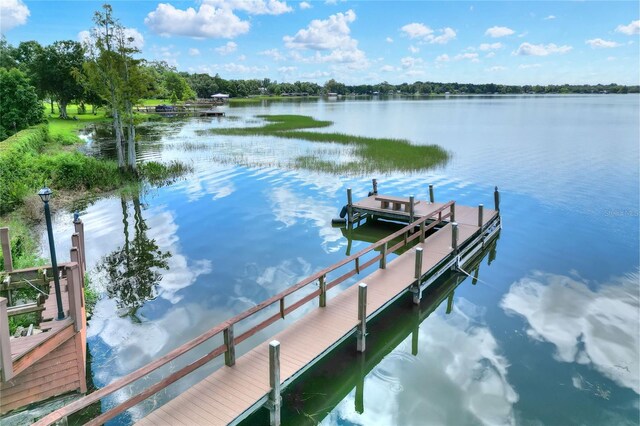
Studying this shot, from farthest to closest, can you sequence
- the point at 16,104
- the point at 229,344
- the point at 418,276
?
the point at 16,104 → the point at 418,276 → the point at 229,344

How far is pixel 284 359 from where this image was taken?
8234 mm

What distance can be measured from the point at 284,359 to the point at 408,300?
5.64 metres

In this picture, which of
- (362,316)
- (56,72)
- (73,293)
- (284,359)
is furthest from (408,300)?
(56,72)

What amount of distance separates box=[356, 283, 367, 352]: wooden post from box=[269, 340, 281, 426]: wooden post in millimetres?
2884

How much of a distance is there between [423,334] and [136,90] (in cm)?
2466

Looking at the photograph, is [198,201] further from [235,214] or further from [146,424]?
[146,424]

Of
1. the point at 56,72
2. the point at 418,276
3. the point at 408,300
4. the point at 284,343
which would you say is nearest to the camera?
the point at 284,343

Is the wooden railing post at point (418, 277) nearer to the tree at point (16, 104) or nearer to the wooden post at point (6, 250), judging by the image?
the wooden post at point (6, 250)

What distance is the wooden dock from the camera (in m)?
6.67

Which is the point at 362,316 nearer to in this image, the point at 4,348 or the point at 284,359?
the point at 284,359

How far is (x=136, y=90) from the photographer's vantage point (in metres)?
27.6

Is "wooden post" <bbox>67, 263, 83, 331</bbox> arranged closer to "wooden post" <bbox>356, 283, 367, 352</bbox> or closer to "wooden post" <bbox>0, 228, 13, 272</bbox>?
"wooden post" <bbox>0, 228, 13, 272</bbox>

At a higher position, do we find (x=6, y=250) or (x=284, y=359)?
(x=6, y=250)

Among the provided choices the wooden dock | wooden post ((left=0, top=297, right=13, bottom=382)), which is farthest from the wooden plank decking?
wooden post ((left=0, top=297, right=13, bottom=382))
